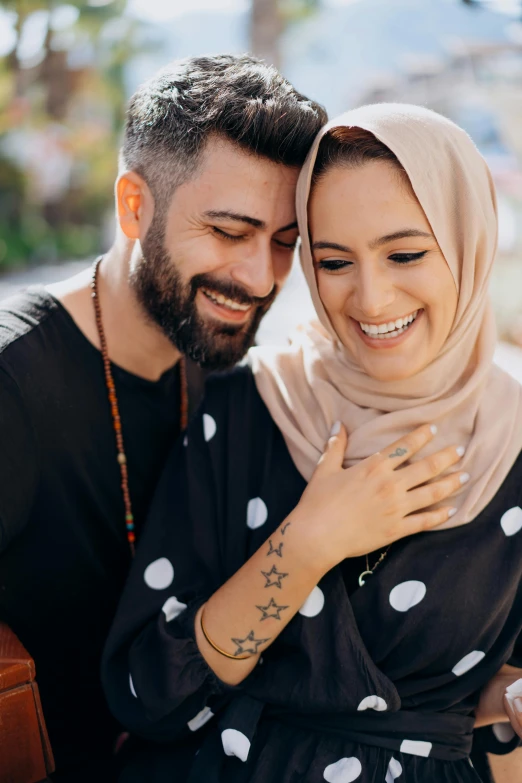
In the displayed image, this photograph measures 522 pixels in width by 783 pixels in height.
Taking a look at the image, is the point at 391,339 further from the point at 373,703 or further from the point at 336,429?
the point at 373,703

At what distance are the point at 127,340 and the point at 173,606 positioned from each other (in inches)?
30.9

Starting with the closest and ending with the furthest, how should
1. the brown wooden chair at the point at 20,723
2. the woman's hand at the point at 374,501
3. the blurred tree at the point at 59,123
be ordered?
1. the brown wooden chair at the point at 20,723
2. the woman's hand at the point at 374,501
3. the blurred tree at the point at 59,123

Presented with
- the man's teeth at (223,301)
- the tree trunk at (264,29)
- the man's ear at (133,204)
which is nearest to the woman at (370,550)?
the man's teeth at (223,301)

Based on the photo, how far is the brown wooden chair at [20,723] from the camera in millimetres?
1603

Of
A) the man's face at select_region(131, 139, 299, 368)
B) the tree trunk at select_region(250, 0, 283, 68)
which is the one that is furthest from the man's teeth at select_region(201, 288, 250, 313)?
the tree trunk at select_region(250, 0, 283, 68)

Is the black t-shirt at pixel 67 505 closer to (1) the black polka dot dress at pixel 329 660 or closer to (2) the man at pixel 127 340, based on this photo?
(2) the man at pixel 127 340

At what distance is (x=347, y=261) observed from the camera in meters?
1.75

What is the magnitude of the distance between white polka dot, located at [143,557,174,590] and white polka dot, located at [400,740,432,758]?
0.65 meters

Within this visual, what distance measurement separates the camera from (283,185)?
76.1 inches

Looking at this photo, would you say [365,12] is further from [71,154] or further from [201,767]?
[201,767]

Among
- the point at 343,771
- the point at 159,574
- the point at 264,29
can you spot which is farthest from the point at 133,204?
the point at 264,29

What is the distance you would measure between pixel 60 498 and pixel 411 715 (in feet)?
3.37

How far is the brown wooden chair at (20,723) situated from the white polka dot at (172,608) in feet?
1.05

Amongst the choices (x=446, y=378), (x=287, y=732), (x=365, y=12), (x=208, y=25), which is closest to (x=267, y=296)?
(x=446, y=378)
